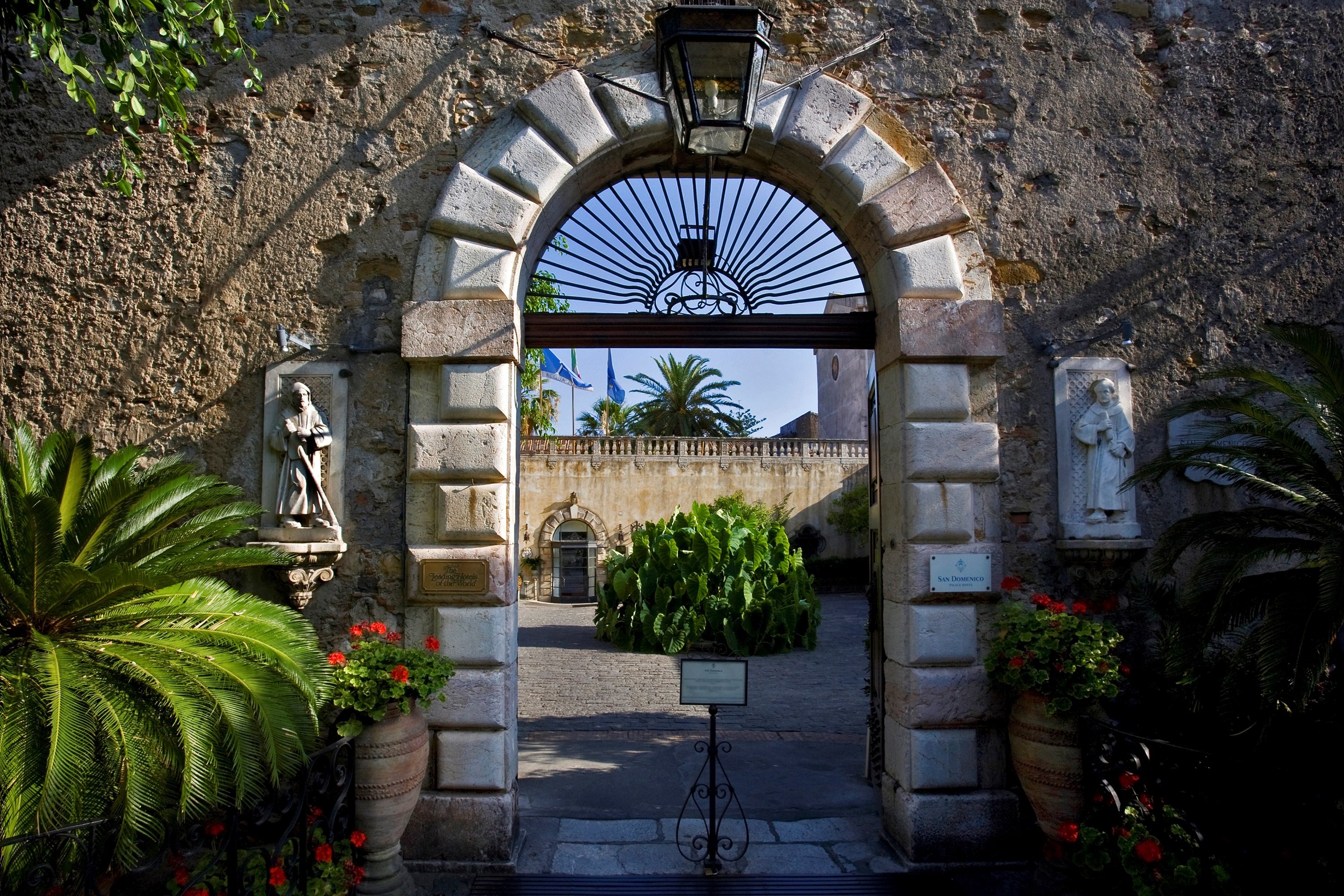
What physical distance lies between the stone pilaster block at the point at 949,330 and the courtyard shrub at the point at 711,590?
759cm

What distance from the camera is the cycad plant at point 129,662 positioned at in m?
3.19

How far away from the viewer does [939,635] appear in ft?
14.6

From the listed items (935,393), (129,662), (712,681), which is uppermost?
(935,393)

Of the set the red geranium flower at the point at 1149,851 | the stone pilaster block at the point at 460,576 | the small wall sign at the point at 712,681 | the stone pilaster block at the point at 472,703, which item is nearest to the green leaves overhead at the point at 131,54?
the stone pilaster block at the point at 460,576

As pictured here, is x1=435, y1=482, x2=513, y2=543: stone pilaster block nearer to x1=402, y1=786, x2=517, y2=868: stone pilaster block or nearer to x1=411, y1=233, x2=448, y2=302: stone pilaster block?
x1=411, y1=233, x2=448, y2=302: stone pilaster block

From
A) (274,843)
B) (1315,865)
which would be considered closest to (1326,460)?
(1315,865)

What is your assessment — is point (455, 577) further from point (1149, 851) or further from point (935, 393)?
point (1149, 851)

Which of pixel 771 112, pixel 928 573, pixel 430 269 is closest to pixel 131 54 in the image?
pixel 430 269

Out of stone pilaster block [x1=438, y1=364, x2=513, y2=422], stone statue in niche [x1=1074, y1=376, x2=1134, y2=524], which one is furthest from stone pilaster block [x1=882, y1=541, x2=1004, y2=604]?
stone pilaster block [x1=438, y1=364, x2=513, y2=422]

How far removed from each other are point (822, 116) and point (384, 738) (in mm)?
3889

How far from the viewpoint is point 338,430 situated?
14.9 feet

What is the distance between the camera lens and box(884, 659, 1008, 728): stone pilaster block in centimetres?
443

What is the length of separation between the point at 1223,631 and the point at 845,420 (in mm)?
26907

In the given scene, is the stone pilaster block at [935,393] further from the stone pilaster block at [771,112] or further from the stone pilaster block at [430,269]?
the stone pilaster block at [430,269]
